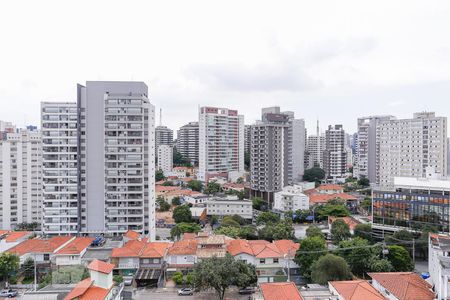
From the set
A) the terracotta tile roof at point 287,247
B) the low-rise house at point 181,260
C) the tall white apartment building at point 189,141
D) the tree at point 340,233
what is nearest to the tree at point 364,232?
the tree at point 340,233

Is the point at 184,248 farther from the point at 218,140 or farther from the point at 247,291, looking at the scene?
the point at 218,140

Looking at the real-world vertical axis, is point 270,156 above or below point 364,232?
above

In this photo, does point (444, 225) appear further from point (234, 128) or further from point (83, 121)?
point (234, 128)

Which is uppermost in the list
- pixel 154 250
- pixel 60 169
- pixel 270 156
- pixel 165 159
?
pixel 270 156

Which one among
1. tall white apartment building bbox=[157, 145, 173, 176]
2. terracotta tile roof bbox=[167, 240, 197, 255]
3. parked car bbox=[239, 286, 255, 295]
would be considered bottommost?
parked car bbox=[239, 286, 255, 295]

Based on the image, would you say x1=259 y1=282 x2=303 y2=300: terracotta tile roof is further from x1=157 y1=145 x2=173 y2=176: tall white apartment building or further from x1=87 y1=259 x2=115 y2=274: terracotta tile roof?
x1=157 y1=145 x2=173 y2=176: tall white apartment building

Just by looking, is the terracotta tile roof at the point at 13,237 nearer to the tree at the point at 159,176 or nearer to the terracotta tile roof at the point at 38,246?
the terracotta tile roof at the point at 38,246

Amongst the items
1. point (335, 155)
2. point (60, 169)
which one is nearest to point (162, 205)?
point (60, 169)

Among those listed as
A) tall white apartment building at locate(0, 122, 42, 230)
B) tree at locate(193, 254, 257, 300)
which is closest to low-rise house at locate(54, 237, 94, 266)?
tree at locate(193, 254, 257, 300)
